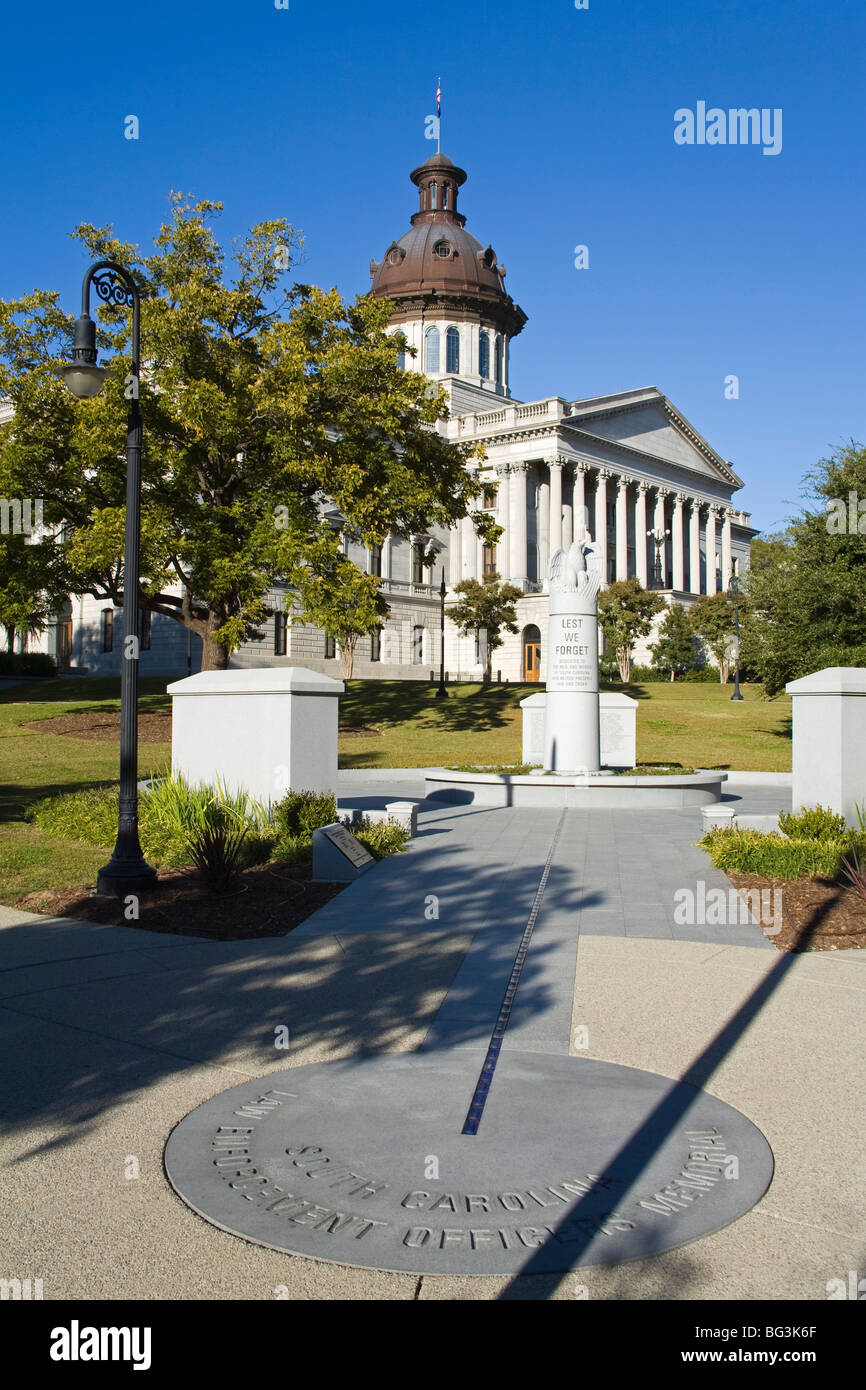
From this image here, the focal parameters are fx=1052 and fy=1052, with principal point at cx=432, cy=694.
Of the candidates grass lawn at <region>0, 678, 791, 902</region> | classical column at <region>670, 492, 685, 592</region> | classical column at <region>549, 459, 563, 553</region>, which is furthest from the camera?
classical column at <region>670, 492, 685, 592</region>

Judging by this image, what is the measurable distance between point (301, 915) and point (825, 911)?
199 inches

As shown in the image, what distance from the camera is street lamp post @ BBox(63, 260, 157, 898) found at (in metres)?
10.4

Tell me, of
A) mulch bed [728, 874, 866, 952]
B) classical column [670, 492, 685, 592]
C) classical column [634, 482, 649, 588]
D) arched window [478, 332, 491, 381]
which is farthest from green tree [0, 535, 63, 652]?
classical column [670, 492, 685, 592]

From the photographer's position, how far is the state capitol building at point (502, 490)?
225 feet

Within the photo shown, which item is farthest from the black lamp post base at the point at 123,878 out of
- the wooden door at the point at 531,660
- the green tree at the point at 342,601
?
the wooden door at the point at 531,660

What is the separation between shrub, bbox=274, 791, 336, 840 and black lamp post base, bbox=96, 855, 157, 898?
268 cm

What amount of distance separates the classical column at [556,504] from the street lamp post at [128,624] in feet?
215

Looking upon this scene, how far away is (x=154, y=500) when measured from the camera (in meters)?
29.4

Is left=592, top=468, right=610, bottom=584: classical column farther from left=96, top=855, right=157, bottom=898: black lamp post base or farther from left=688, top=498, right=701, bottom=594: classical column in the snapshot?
left=96, top=855, right=157, bottom=898: black lamp post base

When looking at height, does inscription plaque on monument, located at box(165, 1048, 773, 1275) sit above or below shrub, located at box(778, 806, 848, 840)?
below

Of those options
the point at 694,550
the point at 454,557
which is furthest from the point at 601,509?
the point at 694,550
